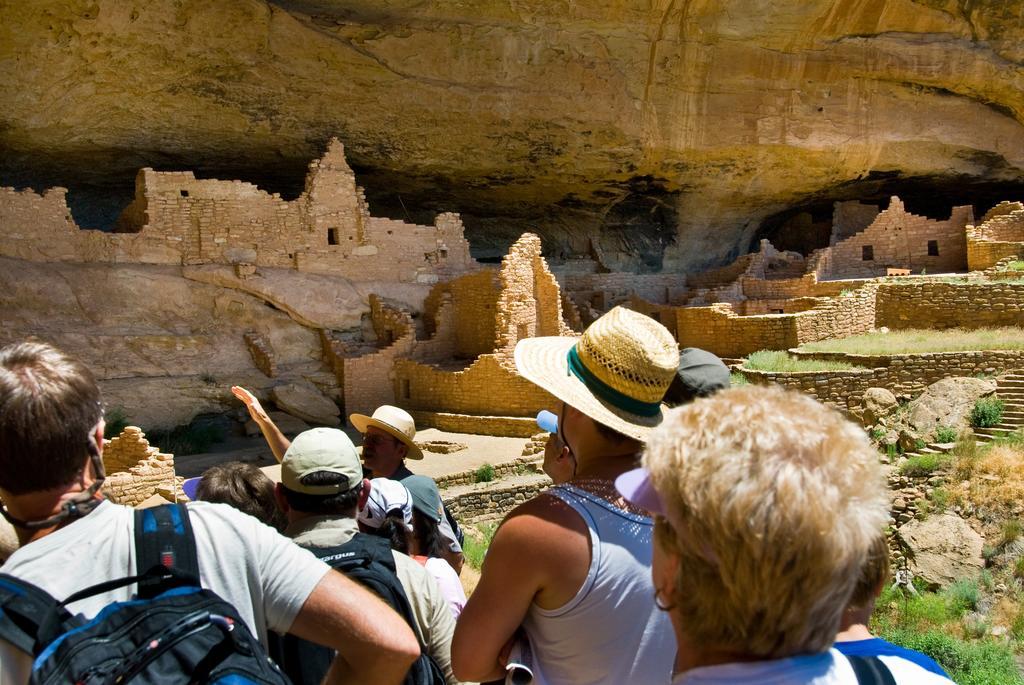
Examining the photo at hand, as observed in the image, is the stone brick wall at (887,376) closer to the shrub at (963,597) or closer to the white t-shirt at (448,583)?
the shrub at (963,597)

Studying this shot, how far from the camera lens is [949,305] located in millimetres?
15109

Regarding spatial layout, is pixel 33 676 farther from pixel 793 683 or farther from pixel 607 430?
pixel 607 430

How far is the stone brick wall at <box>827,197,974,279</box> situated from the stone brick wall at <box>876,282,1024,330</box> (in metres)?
2.76

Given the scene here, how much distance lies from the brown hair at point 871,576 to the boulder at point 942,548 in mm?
7927

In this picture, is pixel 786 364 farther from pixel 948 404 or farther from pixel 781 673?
pixel 781 673

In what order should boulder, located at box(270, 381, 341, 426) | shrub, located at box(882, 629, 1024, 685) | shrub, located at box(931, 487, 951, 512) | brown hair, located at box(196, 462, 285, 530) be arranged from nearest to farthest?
brown hair, located at box(196, 462, 285, 530) < shrub, located at box(882, 629, 1024, 685) < shrub, located at box(931, 487, 951, 512) < boulder, located at box(270, 381, 341, 426)

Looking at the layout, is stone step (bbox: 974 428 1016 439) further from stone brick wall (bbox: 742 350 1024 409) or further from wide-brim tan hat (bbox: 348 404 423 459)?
wide-brim tan hat (bbox: 348 404 423 459)

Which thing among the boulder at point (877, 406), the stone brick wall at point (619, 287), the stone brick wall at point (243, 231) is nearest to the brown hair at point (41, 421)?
the stone brick wall at point (243, 231)

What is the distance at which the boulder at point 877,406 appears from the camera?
1234 cm

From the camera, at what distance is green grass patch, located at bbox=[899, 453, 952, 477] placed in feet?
35.1

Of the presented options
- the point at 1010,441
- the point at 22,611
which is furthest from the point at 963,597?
the point at 22,611

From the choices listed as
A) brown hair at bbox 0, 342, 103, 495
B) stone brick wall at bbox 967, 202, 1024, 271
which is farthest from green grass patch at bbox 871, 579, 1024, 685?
stone brick wall at bbox 967, 202, 1024, 271

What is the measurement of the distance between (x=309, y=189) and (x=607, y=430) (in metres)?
12.4

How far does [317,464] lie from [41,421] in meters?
1.22
